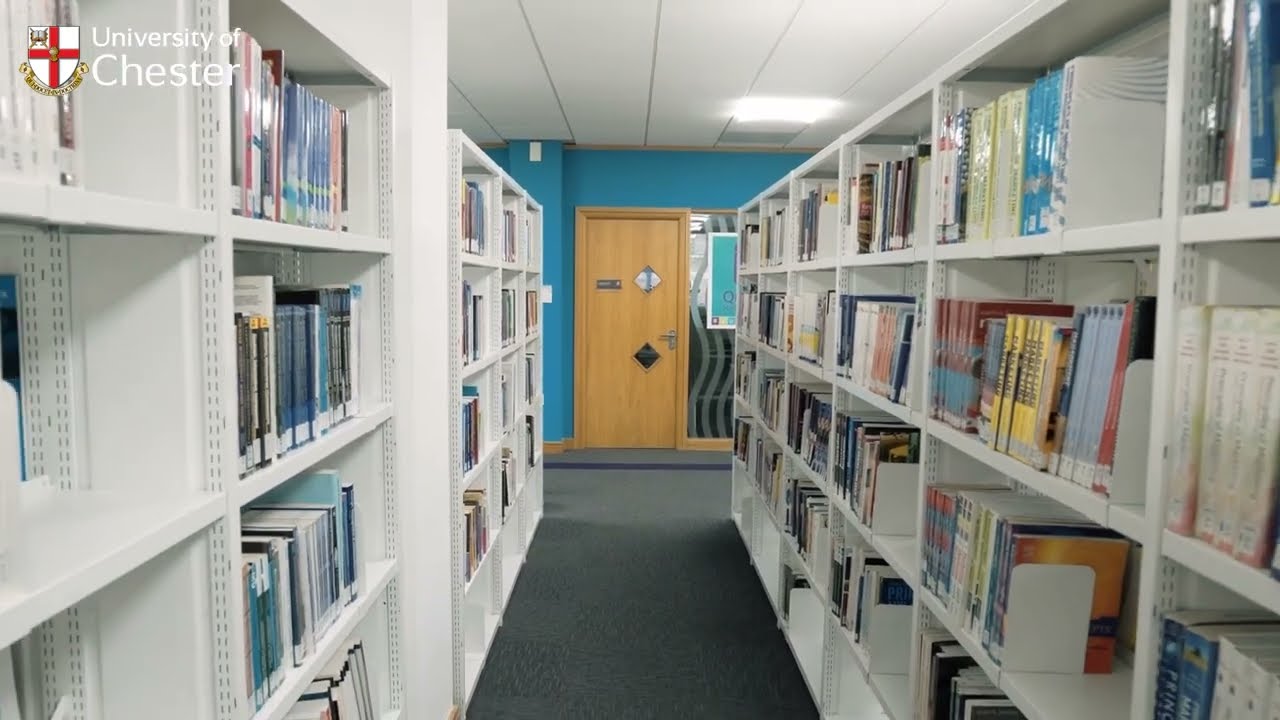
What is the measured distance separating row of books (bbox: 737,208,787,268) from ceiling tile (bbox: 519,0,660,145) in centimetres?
108

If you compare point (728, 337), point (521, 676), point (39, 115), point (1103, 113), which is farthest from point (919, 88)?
point (728, 337)

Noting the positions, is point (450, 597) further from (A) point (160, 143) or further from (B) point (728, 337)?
(B) point (728, 337)

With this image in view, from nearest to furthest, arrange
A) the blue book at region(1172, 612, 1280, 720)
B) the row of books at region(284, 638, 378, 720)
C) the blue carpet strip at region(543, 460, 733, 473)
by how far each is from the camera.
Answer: the blue book at region(1172, 612, 1280, 720)
the row of books at region(284, 638, 378, 720)
the blue carpet strip at region(543, 460, 733, 473)

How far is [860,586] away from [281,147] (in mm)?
1952

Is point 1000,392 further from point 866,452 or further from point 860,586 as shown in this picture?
point 860,586

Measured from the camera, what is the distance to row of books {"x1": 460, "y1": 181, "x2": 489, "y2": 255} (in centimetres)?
300

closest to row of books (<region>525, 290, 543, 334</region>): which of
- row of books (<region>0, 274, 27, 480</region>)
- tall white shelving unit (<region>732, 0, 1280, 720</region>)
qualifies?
tall white shelving unit (<region>732, 0, 1280, 720</region>)

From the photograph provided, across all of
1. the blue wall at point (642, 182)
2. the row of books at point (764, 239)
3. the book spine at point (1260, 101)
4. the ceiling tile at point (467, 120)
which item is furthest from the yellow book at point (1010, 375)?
the blue wall at point (642, 182)

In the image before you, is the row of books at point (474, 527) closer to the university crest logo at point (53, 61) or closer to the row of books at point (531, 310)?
the row of books at point (531, 310)

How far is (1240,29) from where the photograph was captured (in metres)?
0.99

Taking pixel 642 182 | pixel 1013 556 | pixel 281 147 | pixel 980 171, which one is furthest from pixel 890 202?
pixel 642 182

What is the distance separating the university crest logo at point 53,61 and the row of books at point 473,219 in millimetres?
1902

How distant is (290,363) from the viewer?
1.42 meters

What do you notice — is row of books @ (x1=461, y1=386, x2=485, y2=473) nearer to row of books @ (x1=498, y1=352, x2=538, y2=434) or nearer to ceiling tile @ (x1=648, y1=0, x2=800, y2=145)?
row of books @ (x1=498, y1=352, x2=538, y2=434)
